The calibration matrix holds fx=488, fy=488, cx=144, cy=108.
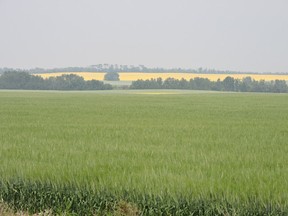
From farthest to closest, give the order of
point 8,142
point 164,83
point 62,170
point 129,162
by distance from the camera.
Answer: point 164,83 → point 8,142 → point 129,162 → point 62,170

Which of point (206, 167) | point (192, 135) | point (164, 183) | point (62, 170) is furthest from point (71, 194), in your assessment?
point (192, 135)

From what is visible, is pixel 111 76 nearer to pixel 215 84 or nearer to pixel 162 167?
pixel 215 84

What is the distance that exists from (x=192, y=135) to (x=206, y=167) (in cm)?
519

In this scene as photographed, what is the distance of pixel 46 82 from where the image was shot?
9181 centimetres

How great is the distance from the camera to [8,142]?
11.2 metres

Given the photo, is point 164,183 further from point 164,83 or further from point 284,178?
point 164,83

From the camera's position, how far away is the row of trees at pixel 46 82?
88.4m

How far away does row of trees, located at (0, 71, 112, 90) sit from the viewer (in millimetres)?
88375

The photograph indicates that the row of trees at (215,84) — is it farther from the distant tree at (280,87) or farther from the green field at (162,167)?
the green field at (162,167)

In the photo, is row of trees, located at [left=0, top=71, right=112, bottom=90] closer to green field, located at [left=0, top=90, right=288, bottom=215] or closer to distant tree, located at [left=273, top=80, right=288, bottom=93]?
distant tree, located at [left=273, top=80, right=288, bottom=93]

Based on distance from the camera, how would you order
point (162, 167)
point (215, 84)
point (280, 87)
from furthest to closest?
point (215, 84) → point (280, 87) → point (162, 167)

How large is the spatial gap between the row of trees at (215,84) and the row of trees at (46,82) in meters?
7.45

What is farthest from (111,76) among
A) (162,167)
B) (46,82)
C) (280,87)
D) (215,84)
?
(162,167)

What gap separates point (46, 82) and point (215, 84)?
1265 inches
